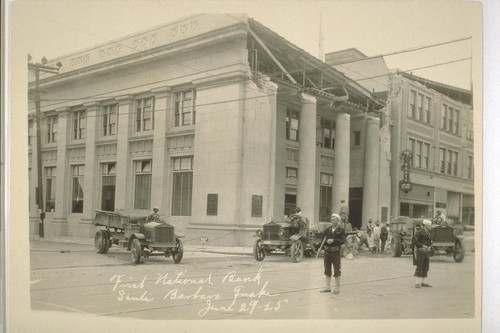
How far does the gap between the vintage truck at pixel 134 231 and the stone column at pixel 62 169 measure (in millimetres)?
526

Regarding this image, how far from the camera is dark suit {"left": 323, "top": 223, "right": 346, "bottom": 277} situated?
827 cm

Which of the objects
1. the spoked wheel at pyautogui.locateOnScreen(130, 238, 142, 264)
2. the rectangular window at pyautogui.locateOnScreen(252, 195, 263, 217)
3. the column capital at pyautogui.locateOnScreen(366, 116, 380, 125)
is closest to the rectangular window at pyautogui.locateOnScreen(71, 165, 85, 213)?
the spoked wheel at pyautogui.locateOnScreen(130, 238, 142, 264)

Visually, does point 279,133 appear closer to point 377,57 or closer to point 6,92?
point 377,57

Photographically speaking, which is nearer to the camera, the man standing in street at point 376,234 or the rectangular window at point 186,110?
the rectangular window at point 186,110

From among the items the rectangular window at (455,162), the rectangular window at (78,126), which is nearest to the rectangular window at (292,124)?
the rectangular window at (455,162)

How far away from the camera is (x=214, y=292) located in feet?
26.6

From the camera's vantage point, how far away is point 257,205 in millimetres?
8609

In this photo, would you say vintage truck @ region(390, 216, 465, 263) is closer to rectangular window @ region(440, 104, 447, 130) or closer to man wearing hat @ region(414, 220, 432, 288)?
man wearing hat @ region(414, 220, 432, 288)

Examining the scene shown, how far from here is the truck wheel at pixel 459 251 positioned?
8.59 meters

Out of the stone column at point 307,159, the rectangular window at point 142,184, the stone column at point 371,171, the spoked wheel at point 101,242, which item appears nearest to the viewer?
the spoked wheel at point 101,242

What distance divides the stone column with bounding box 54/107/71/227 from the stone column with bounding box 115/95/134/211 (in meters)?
0.80

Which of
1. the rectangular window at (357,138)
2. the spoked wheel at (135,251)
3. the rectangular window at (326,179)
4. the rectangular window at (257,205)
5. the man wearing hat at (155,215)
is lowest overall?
the spoked wheel at (135,251)

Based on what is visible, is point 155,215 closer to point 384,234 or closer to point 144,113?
point 144,113

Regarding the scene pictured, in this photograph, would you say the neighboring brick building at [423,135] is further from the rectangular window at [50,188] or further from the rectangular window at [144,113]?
the rectangular window at [50,188]
